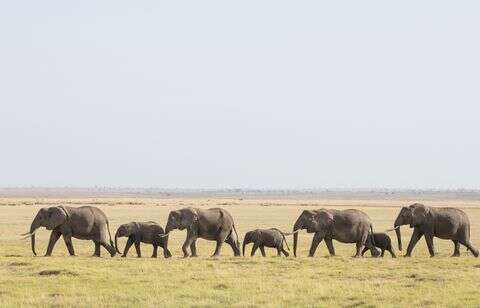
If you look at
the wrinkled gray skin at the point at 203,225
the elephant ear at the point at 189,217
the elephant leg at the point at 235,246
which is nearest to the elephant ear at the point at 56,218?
the wrinkled gray skin at the point at 203,225

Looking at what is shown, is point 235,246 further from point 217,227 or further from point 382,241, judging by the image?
point 382,241

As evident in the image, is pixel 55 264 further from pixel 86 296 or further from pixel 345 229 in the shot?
pixel 345 229

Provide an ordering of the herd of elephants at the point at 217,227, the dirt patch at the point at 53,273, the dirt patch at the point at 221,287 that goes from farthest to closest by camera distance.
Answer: the herd of elephants at the point at 217,227 → the dirt patch at the point at 53,273 → the dirt patch at the point at 221,287

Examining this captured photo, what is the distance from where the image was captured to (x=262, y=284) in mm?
23703

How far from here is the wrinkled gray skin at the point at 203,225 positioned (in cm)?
3309

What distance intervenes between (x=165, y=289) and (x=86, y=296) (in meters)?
2.17

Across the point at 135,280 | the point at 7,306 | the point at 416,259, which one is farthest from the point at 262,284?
the point at 416,259

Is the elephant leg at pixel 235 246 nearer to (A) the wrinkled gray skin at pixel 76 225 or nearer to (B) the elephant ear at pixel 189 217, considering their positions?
(B) the elephant ear at pixel 189 217

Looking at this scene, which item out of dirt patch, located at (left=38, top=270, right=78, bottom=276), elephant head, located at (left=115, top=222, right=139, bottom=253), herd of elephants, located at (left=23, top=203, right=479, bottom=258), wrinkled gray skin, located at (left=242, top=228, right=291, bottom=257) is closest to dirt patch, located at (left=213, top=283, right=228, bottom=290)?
dirt patch, located at (left=38, top=270, right=78, bottom=276)

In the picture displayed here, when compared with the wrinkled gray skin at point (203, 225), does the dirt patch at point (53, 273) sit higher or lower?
lower

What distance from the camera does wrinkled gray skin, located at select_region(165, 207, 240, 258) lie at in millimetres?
33094

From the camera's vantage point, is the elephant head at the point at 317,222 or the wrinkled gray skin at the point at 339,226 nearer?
the wrinkled gray skin at the point at 339,226

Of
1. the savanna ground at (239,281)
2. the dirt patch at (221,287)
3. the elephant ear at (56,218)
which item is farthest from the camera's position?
the elephant ear at (56,218)

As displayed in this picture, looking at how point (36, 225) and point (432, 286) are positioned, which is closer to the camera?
point (432, 286)
